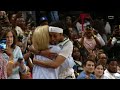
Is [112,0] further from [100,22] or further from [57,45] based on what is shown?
[100,22]

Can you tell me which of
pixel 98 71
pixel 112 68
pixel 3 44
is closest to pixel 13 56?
pixel 3 44

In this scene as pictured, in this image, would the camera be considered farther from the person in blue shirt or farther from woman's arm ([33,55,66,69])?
the person in blue shirt

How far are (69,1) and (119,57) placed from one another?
6.07 ft

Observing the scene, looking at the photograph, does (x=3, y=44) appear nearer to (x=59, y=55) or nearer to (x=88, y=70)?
(x=59, y=55)

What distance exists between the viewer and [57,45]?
301 cm

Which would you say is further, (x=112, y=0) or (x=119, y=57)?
(x=119, y=57)

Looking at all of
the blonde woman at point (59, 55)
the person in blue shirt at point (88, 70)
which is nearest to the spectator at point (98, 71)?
the person in blue shirt at point (88, 70)

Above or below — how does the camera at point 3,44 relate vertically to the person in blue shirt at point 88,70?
above

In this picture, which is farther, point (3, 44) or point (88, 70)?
point (88, 70)

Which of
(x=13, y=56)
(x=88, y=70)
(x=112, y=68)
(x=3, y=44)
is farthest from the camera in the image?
(x=112, y=68)

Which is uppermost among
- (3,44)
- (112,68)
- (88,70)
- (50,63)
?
(3,44)

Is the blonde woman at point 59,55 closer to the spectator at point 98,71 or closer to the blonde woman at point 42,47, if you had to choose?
the blonde woman at point 42,47

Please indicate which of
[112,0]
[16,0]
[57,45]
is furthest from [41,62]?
[112,0]

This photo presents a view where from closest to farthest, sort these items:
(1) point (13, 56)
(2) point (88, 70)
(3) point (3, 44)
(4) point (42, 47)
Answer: (4) point (42, 47) < (1) point (13, 56) < (3) point (3, 44) < (2) point (88, 70)
